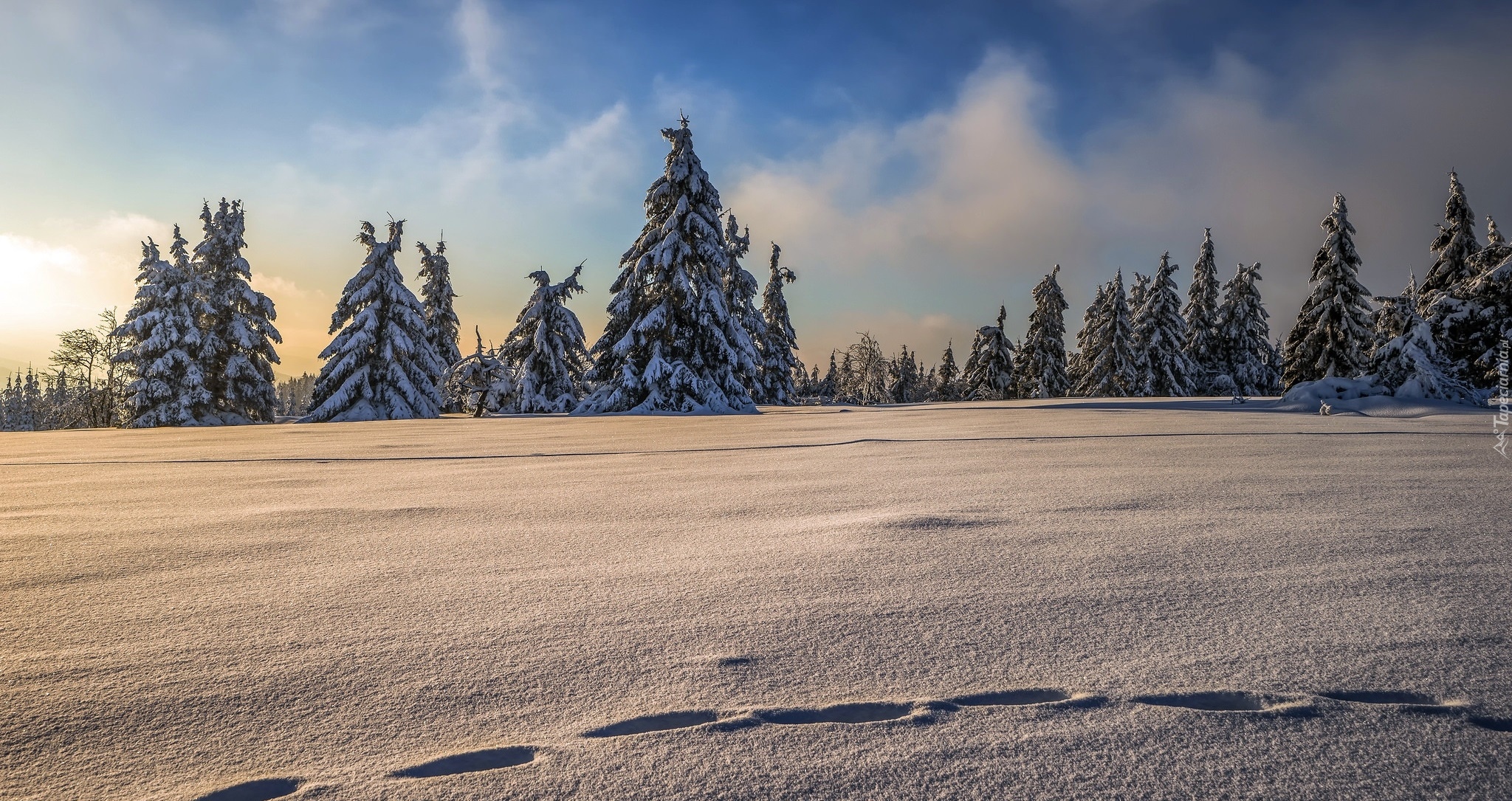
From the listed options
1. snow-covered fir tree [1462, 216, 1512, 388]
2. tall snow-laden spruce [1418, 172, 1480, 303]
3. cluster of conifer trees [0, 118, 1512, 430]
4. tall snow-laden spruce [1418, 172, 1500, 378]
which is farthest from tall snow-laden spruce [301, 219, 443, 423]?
tall snow-laden spruce [1418, 172, 1480, 303]

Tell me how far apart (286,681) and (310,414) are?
25.9 metres

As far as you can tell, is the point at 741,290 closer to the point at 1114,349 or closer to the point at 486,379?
the point at 486,379

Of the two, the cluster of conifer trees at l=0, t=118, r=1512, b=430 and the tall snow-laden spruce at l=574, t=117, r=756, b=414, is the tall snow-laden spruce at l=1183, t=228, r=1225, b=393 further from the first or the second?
the tall snow-laden spruce at l=574, t=117, r=756, b=414

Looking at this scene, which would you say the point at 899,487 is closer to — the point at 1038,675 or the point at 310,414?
the point at 1038,675

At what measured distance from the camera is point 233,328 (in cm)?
2636

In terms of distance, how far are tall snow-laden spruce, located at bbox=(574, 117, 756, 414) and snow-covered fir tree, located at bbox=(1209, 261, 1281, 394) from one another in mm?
31331

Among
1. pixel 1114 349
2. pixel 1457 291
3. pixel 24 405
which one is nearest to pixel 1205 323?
pixel 1114 349

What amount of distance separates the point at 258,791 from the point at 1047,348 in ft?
138

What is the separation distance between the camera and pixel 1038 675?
55.9 inches

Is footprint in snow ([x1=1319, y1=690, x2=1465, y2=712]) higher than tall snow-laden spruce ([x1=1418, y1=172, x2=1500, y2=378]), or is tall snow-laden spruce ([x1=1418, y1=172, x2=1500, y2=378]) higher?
tall snow-laden spruce ([x1=1418, y1=172, x2=1500, y2=378])

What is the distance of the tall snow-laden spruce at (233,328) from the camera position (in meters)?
26.1

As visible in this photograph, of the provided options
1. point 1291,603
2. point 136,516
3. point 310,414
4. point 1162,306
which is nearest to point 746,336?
point 310,414

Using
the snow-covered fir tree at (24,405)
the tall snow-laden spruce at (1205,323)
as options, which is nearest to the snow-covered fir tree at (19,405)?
the snow-covered fir tree at (24,405)

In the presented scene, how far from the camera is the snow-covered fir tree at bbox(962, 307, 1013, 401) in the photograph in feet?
133
